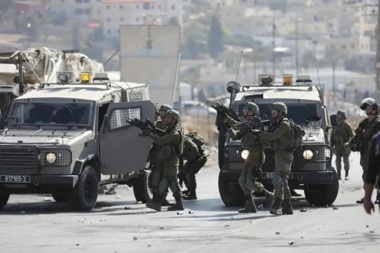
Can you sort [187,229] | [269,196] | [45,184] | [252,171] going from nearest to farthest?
[187,229]
[252,171]
[45,184]
[269,196]

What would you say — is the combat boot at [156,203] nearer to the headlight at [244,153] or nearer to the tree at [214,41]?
the headlight at [244,153]

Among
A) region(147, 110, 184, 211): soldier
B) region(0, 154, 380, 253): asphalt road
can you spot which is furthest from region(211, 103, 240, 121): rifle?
region(0, 154, 380, 253): asphalt road

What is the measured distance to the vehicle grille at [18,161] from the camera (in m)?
21.8

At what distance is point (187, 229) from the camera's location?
18.5m

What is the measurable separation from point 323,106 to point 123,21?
14100cm

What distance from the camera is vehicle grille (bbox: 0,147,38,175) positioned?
21844 millimetres

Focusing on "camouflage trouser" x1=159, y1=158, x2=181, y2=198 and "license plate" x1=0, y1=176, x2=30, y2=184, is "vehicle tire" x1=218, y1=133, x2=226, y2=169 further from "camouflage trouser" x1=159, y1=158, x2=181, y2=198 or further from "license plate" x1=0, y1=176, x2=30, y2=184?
"license plate" x1=0, y1=176, x2=30, y2=184

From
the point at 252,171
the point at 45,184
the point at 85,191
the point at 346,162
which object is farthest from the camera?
the point at 346,162

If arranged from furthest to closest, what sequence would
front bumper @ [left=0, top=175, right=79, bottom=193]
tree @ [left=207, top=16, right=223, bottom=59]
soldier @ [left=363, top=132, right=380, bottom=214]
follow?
1. tree @ [left=207, top=16, right=223, bottom=59]
2. front bumper @ [left=0, top=175, right=79, bottom=193]
3. soldier @ [left=363, top=132, right=380, bottom=214]

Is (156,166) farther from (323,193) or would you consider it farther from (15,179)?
(323,193)

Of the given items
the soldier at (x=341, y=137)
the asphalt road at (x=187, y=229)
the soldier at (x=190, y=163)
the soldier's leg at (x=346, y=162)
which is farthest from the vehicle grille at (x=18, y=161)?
the soldier's leg at (x=346, y=162)

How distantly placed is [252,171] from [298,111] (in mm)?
2499

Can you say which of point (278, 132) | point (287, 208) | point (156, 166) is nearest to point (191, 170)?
point (156, 166)

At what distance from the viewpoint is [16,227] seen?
1891cm
